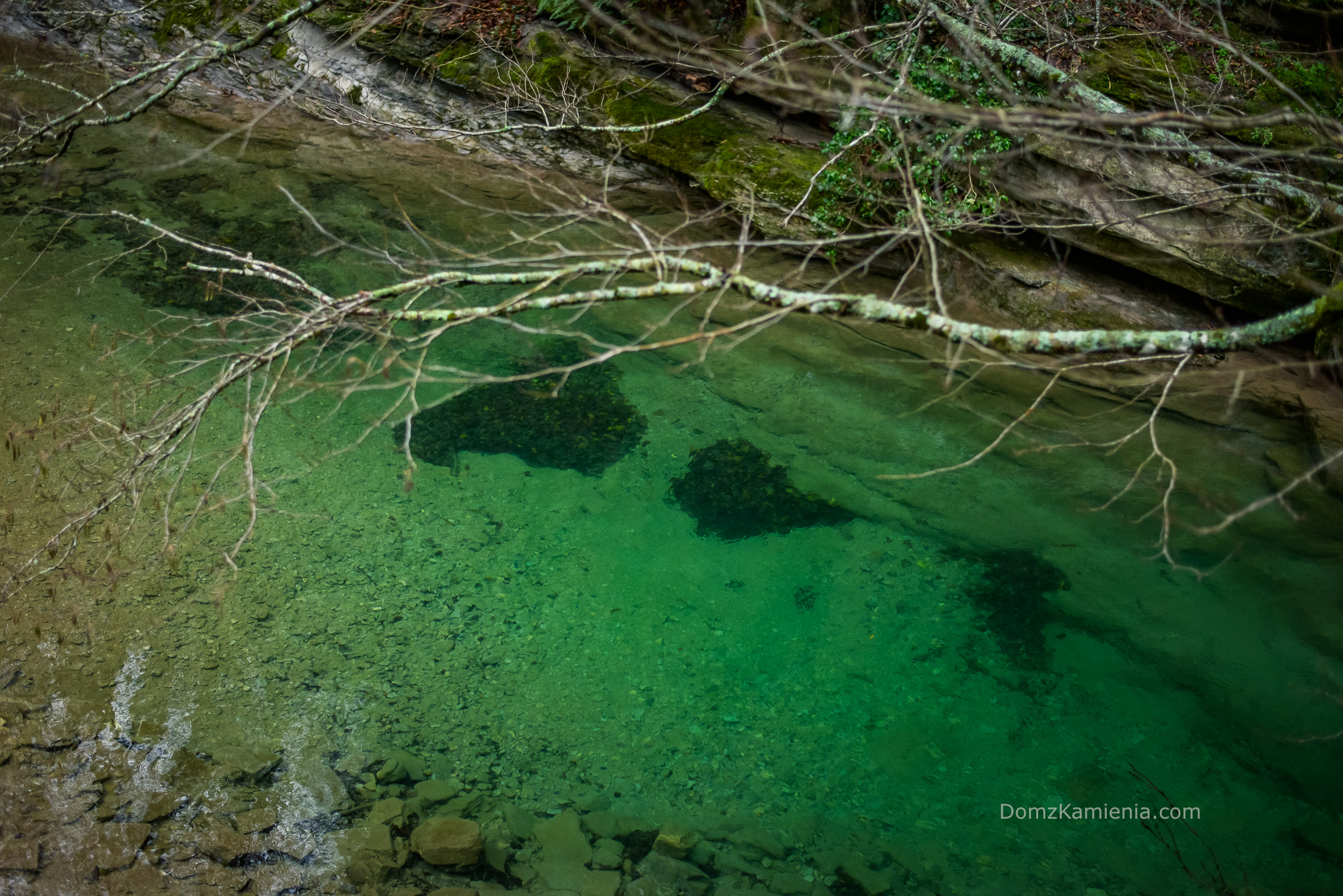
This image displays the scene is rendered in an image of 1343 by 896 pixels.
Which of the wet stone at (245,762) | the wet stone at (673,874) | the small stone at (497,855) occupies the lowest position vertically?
the wet stone at (245,762)

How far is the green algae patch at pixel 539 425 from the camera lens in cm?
568

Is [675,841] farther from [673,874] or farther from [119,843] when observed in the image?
[119,843]

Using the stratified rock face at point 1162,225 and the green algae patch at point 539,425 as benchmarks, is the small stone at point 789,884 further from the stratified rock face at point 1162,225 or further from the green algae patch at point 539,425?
the stratified rock face at point 1162,225

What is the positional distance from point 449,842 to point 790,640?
7.14ft

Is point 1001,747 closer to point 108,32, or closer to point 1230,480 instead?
point 1230,480

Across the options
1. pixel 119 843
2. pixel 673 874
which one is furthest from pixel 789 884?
pixel 119 843

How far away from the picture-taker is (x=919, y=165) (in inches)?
209

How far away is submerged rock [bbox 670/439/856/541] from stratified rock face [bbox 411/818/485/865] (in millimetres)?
2286

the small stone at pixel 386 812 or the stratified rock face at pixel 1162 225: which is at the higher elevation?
the stratified rock face at pixel 1162 225

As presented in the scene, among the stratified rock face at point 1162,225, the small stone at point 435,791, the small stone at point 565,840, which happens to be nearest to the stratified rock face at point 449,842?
the small stone at point 435,791

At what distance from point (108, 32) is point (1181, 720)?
40.2 feet

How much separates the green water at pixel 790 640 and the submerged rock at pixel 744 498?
0.09m

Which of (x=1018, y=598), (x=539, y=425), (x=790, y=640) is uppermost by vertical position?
(x=1018, y=598)

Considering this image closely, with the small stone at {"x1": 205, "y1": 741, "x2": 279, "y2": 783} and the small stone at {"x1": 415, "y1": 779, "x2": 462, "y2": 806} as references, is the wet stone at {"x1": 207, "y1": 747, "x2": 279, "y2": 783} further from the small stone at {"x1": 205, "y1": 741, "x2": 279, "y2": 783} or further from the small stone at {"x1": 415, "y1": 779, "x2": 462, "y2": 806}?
the small stone at {"x1": 415, "y1": 779, "x2": 462, "y2": 806}
